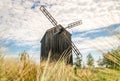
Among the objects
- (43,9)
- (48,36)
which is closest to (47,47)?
(48,36)

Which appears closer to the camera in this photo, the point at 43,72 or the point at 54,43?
the point at 43,72

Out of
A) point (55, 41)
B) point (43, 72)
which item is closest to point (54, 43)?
point (55, 41)

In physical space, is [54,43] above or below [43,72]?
above

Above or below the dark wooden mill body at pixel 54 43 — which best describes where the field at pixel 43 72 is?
below

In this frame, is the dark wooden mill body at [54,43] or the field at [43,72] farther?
the dark wooden mill body at [54,43]

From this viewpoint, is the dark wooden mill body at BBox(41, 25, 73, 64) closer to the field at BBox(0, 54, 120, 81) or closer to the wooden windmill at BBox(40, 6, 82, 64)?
the wooden windmill at BBox(40, 6, 82, 64)

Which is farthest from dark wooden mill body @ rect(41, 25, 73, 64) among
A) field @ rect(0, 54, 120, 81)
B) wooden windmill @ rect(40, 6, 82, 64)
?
field @ rect(0, 54, 120, 81)

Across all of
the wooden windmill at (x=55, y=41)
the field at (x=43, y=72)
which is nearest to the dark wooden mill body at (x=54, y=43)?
the wooden windmill at (x=55, y=41)

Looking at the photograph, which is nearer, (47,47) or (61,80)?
(61,80)

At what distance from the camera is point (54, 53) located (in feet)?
81.7

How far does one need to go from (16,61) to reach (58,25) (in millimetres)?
Answer: 23051

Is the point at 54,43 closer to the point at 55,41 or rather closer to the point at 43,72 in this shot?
the point at 55,41

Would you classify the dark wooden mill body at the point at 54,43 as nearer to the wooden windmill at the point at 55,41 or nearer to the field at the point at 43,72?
the wooden windmill at the point at 55,41

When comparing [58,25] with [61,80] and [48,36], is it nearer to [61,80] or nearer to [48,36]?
[48,36]
